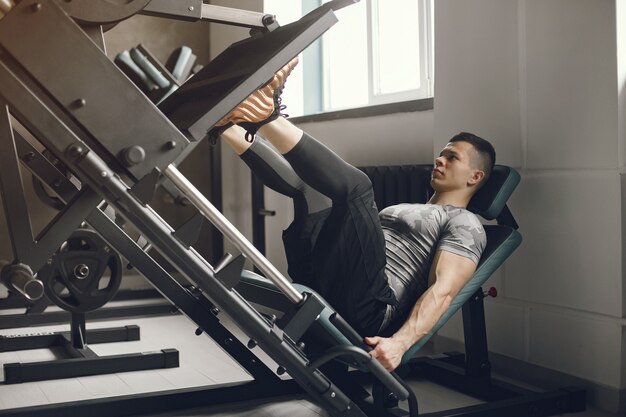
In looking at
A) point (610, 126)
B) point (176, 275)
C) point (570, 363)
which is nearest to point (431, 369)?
point (570, 363)

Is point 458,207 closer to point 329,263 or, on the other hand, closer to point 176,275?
point 329,263

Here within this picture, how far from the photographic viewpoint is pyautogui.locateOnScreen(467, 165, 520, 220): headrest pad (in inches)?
103

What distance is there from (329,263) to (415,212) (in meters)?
0.41

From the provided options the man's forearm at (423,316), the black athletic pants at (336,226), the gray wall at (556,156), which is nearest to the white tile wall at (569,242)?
the gray wall at (556,156)

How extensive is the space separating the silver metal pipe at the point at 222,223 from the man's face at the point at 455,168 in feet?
2.83

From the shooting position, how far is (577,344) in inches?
104

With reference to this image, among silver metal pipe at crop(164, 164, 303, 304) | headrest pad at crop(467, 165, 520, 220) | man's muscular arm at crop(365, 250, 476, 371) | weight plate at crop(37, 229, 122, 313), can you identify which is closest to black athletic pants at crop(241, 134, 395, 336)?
man's muscular arm at crop(365, 250, 476, 371)

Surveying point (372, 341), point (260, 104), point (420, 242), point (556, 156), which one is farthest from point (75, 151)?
point (556, 156)

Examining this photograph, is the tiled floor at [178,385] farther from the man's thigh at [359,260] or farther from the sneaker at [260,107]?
the sneaker at [260,107]

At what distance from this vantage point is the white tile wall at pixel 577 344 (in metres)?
2.51

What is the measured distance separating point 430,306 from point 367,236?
28cm

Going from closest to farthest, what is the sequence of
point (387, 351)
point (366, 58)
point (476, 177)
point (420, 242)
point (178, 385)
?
point (387, 351) < point (420, 242) < point (476, 177) < point (178, 385) < point (366, 58)

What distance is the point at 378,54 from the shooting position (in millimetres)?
4305

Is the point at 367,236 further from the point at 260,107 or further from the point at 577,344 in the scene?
the point at 577,344
